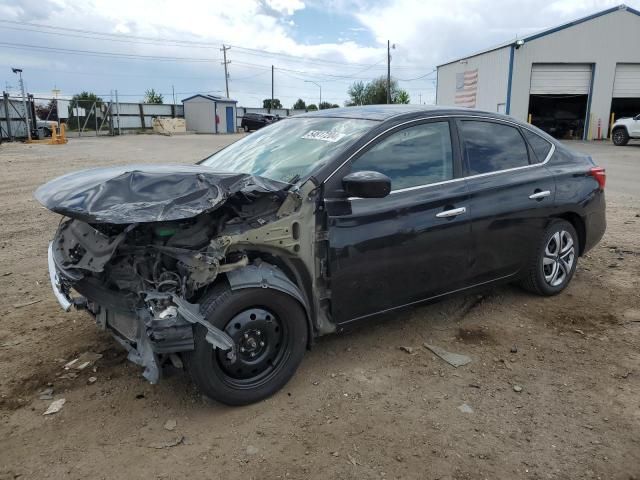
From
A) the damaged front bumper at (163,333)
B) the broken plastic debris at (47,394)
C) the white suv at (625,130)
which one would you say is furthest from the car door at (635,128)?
the broken plastic debris at (47,394)

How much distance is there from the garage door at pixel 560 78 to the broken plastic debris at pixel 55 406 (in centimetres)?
3188

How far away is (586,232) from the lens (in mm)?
4945

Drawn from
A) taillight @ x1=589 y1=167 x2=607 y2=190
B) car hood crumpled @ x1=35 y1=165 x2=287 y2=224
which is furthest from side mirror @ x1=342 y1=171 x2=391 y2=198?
taillight @ x1=589 y1=167 x2=607 y2=190

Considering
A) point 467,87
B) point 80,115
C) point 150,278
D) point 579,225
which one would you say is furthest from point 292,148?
point 80,115

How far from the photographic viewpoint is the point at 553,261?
188 inches

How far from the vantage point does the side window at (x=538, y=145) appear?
15.1 feet

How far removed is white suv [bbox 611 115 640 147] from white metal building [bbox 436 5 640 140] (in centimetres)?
611

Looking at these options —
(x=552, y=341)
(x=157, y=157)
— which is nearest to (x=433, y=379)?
(x=552, y=341)

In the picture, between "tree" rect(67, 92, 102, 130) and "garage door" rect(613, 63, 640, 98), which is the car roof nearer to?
"garage door" rect(613, 63, 640, 98)

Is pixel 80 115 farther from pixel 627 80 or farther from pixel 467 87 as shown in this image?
pixel 627 80

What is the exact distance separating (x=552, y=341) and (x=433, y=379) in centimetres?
118

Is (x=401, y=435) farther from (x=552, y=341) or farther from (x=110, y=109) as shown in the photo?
(x=110, y=109)

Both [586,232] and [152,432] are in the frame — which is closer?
[152,432]

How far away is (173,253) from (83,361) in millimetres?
1365
